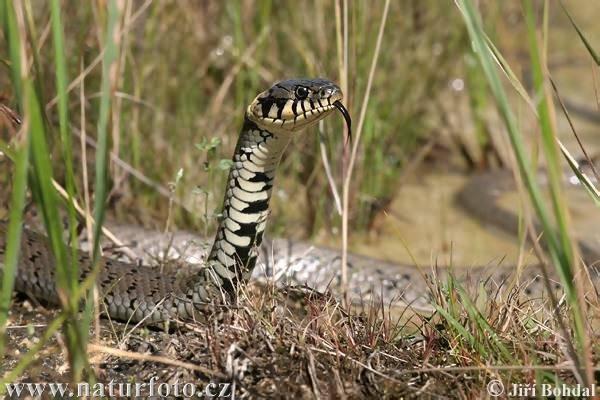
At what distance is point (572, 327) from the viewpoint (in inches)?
109

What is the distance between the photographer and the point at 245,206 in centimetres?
326

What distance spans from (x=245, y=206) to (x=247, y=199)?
0.03 metres

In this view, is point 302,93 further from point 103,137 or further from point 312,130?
point 312,130

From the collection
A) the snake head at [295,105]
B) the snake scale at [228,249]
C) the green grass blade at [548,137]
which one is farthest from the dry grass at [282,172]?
the snake head at [295,105]

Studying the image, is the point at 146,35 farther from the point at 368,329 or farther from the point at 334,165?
the point at 368,329

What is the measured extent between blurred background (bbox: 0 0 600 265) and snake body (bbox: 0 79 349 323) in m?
0.76

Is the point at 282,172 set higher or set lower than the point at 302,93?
higher

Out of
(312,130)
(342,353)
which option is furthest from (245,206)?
(312,130)

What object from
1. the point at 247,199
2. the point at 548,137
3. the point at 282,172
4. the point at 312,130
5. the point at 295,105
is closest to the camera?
the point at 548,137

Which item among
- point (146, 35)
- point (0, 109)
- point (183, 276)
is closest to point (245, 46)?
point (146, 35)

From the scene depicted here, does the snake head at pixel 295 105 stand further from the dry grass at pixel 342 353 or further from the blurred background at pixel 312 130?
the blurred background at pixel 312 130

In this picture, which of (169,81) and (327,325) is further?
(169,81)

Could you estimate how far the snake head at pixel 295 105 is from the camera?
3.14 m

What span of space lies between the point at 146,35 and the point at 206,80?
70 centimetres
